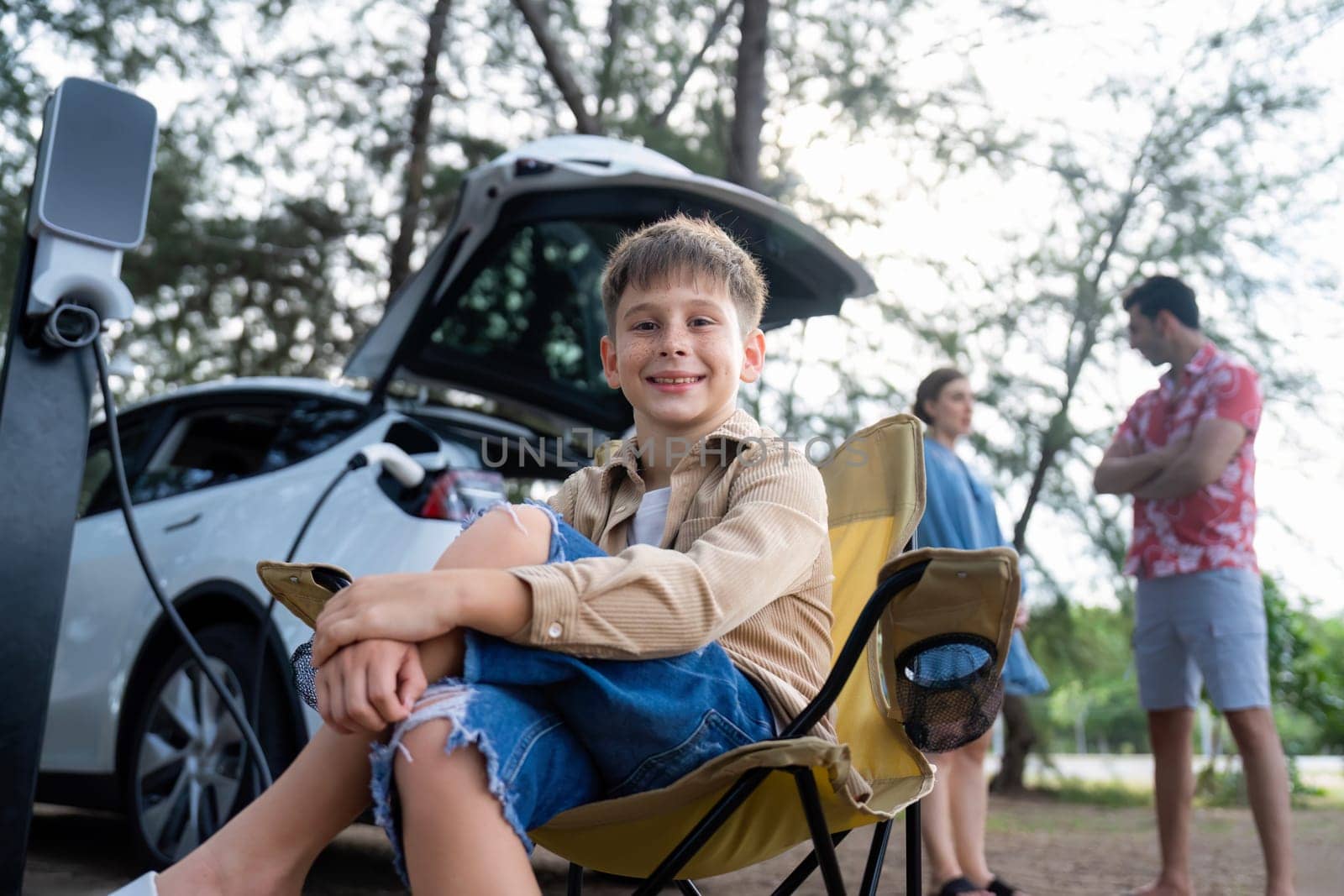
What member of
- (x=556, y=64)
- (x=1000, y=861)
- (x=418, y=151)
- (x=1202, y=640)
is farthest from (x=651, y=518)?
(x=418, y=151)

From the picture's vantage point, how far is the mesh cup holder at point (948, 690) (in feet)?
4.63

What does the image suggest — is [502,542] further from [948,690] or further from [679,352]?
[948,690]

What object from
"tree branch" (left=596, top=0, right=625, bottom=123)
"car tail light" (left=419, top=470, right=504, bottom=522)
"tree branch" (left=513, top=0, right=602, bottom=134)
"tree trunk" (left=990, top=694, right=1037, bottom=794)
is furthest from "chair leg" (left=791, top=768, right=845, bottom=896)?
"tree trunk" (left=990, top=694, right=1037, bottom=794)

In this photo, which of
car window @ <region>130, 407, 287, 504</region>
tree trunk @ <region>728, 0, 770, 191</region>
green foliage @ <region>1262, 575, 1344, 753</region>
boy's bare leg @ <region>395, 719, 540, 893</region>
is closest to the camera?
boy's bare leg @ <region>395, 719, 540, 893</region>

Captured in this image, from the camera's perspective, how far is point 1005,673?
308 centimetres

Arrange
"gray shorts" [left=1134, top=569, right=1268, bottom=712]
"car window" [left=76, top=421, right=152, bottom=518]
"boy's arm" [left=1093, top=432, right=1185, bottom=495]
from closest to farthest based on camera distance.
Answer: "gray shorts" [left=1134, top=569, right=1268, bottom=712], "boy's arm" [left=1093, top=432, right=1185, bottom=495], "car window" [left=76, top=421, right=152, bottom=518]

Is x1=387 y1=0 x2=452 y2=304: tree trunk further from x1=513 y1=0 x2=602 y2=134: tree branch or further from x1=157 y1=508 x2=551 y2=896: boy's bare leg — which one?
x1=157 y1=508 x2=551 y2=896: boy's bare leg

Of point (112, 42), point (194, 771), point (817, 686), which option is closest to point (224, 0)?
point (112, 42)

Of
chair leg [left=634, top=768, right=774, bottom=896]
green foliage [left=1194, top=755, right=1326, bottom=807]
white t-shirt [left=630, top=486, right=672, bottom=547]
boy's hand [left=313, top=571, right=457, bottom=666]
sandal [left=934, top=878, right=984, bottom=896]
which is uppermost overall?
white t-shirt [left=630, top=486, right=672, bottom=547]

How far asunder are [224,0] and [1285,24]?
5.60 meters

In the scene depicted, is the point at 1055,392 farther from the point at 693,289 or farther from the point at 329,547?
the point at 693,289

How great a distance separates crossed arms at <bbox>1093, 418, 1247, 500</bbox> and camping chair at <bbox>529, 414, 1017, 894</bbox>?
1.90m

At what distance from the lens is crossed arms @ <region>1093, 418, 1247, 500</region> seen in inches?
129

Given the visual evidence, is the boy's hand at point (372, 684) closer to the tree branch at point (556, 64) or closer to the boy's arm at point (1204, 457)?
the boy's arm at point (1204, 457)
